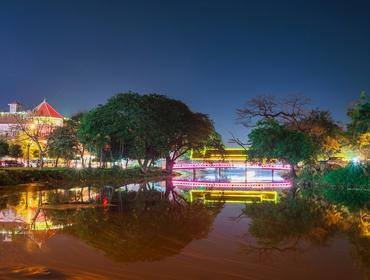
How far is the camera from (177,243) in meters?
13.3

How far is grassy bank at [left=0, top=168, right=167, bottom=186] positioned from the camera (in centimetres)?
3352

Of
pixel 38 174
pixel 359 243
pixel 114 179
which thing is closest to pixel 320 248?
pixel 359 243

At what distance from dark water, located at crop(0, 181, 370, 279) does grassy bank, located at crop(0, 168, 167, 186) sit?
12154 millimetres

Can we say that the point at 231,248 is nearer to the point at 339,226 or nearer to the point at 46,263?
the point at 46,263

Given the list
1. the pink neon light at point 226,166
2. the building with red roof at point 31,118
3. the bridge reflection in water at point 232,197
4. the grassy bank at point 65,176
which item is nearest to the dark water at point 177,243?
the bridge reflection in water at point 232,197

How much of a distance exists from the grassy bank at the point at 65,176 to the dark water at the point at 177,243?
12.2 m

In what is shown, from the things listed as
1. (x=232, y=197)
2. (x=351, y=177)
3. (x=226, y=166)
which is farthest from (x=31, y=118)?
(x=351, y=177)

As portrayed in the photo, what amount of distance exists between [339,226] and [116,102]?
35.2 meters

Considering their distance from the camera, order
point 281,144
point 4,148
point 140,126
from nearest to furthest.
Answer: point 281,144, point 140,126, point 4,148

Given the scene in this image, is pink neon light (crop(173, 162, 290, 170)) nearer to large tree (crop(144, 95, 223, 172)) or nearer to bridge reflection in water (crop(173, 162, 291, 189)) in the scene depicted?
bridge reflection in water (crop(173, 162, 291, 189))

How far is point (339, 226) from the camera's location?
1706 centimetres

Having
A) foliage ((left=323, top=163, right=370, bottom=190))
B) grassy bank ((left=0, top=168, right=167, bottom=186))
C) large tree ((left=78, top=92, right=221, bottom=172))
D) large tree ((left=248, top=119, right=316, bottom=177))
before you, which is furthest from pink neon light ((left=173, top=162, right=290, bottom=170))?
foliage ((left=323, top=163, right=370, bottom=190))

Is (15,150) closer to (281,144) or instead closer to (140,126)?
(140,126)

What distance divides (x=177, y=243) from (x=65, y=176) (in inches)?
1101
